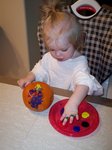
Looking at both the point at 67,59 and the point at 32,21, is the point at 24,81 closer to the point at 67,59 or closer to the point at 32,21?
the point at 67,59

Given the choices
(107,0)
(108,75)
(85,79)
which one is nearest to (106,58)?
(108,75)

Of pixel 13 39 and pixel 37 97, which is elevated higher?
pixel 37 97

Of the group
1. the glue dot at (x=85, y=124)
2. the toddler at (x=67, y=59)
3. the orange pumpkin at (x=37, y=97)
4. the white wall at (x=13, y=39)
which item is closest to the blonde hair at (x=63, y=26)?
the toddler at (x=67, y=59)

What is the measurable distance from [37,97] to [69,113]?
12 cm

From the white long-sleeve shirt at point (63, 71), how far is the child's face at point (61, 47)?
8 cm

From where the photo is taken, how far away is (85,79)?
0.86 m

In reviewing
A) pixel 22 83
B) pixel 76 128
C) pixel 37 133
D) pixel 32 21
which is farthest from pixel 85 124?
pixel 32 21

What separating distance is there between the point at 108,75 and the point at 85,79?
285 millimetres

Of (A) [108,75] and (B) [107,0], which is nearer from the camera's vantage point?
(A) [108,75]

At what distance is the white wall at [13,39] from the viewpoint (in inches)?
65.2

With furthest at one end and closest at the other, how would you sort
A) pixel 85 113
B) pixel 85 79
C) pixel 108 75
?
pixel 108 75
pixel 85 79
pixel 85 113

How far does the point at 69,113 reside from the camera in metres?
0.72

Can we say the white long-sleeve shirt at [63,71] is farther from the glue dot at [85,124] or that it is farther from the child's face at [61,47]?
the glue dot at [85,124]

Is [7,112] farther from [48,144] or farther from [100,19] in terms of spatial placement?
[100,19]
